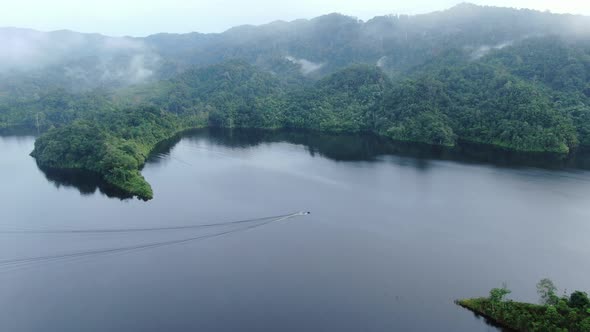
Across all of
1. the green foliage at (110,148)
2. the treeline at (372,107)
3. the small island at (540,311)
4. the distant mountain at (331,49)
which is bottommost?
the small island at (540,311)

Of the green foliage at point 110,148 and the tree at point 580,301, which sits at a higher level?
the green foliage at point 110,148

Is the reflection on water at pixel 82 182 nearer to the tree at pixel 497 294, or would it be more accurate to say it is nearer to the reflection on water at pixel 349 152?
the reflection on water at pixel 349 152

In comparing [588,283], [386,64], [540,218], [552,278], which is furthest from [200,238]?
[386,64]

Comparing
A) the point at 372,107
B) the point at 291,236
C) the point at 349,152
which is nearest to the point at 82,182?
the point at 291,236

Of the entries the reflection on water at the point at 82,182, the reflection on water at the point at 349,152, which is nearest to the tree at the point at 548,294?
the reflection on water at the point at 349,152

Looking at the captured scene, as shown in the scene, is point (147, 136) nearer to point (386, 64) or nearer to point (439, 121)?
point (439, 121)

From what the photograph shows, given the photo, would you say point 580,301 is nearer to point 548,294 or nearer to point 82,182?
point 548,294

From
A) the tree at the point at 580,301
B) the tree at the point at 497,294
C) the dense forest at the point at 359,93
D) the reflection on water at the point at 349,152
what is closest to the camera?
the tree at the point at 580,301
